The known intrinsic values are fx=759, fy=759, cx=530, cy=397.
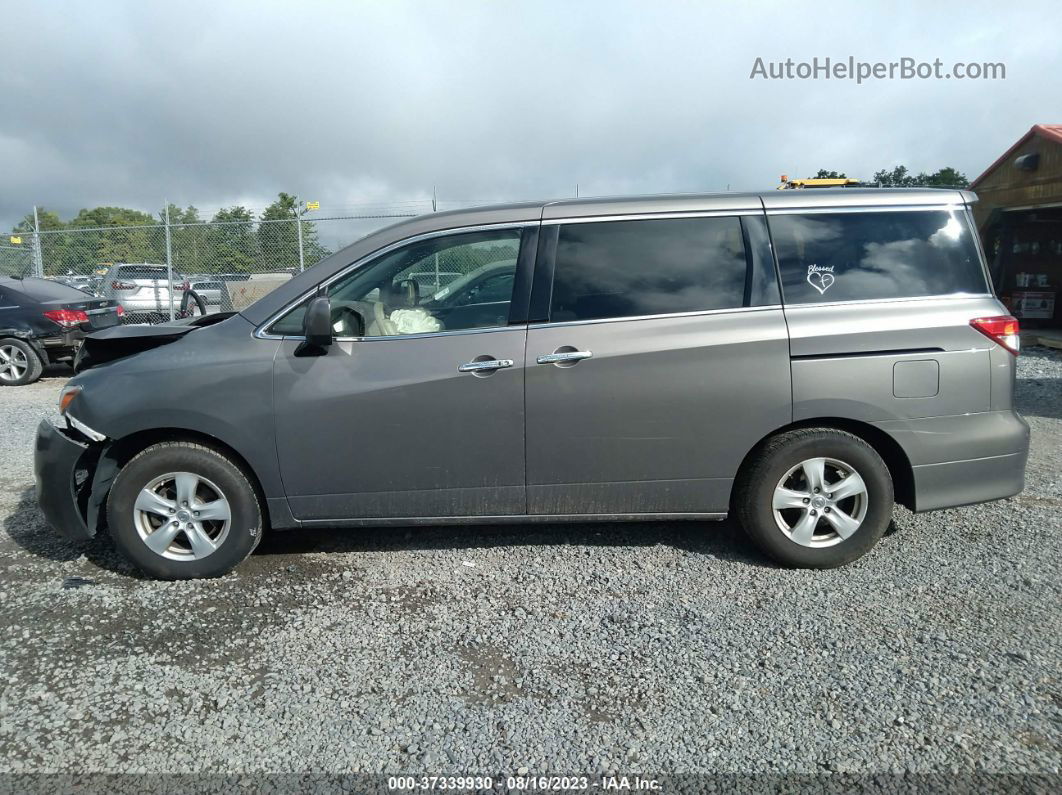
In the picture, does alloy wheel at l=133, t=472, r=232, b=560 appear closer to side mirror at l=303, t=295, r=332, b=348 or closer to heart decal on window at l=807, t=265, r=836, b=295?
side mirror at l=303, t=295, r=332, b=348

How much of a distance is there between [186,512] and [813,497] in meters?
3.19

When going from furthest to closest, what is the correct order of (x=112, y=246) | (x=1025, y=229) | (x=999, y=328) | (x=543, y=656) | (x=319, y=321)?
(x=112, y=246), (x=1025, y=229), (x=999, y=328), (x=319, y=321), (x=543, y=656)

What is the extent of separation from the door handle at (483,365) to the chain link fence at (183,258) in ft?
34.8

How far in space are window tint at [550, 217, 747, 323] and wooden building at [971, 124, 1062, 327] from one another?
11.7m

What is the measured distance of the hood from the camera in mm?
4043

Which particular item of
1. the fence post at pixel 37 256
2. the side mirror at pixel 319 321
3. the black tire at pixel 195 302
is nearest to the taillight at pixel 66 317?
the black tire at pixel 195 302

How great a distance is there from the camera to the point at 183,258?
15.1 metres

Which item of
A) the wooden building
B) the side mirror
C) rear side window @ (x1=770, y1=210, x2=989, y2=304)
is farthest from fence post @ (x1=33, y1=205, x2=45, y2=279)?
the wooden building

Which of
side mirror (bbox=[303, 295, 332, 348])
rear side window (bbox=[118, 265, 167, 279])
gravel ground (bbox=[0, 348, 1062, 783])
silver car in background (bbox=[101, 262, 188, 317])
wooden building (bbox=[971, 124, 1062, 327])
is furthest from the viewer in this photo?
rear side window (bbox=[118, 265, 167, 279])

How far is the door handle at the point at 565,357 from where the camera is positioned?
373cm

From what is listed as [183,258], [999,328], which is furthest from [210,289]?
[999,328]

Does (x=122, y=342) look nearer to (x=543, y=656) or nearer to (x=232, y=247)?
(x=543, y=656)

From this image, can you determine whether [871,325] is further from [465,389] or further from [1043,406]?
[1043,406]

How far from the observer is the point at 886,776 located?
243 cm
